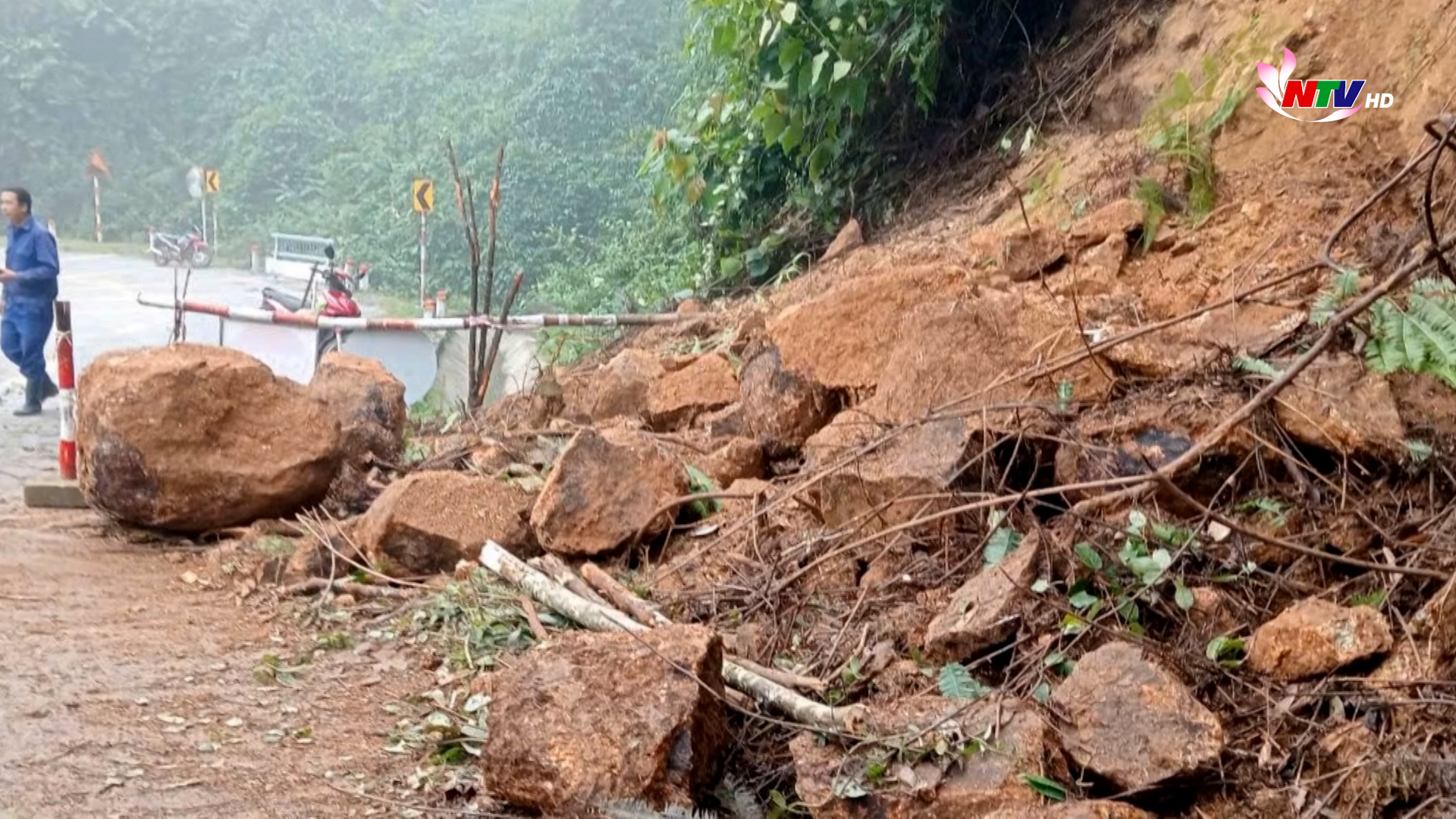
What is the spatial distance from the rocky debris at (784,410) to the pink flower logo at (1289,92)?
2.35m

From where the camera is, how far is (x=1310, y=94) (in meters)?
4.80

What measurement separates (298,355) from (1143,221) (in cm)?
552

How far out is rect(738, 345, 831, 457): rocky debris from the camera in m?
4.53

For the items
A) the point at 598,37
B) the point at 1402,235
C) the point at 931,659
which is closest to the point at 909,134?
A: the point at 1402,235

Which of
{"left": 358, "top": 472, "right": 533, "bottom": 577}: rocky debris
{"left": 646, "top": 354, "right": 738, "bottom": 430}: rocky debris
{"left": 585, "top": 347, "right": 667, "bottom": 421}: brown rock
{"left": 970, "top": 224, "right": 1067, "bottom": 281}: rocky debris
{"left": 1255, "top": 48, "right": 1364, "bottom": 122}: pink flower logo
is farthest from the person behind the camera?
{"left": 585, "top": 347, "right": 667, "bottom": 421}: brown rock

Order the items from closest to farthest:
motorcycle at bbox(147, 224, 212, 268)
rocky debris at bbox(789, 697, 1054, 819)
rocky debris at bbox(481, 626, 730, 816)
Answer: rocky debris at bbox(789, 697, 1054, 819) → rocky debris at bbox(481, 626, 730, 816) → motorcycle at bbox(147, 224, 212, 268)

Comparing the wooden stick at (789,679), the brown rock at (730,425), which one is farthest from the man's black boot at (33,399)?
the wooden stick at (789,679)

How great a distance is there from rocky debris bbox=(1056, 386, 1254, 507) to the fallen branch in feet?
7.75

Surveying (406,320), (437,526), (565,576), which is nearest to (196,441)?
(437,526)

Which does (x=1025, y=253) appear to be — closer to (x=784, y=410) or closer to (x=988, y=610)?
(x=784, y=410)

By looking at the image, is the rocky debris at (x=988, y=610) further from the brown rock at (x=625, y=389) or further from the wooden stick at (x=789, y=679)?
the brown rock at (x=625, y=389)

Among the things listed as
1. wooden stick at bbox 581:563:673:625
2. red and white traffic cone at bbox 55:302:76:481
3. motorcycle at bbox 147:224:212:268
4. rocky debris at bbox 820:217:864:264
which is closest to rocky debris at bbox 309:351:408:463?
red and white traffic cone at bbox 55:302:76:481

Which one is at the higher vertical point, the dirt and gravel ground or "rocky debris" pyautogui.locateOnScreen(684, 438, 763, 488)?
"rocky debris" pyautogui.locateOnScreen(684, 438, 763, 488)

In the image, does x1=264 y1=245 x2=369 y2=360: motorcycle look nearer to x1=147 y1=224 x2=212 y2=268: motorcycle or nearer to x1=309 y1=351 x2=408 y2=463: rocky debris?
x1=147 y1=224 x2=212 y2=268: motorcycle
